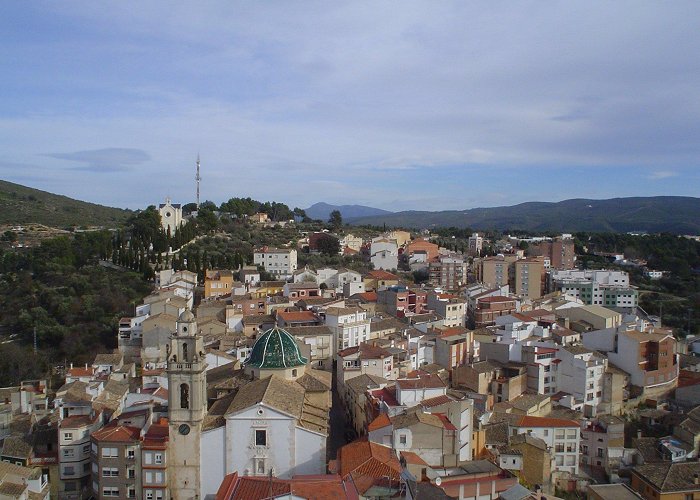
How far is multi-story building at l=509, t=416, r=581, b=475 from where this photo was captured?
84.8 feet

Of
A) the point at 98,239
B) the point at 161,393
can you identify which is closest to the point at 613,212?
the point at 98,239

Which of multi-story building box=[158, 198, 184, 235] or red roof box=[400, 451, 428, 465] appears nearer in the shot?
red roof box=[400, 451, 428, 465]

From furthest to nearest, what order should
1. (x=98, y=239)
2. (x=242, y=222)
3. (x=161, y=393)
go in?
(x=242, y=222) < (x=98, y=239) < (x=161, y=393)

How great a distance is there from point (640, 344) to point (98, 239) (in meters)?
44.8

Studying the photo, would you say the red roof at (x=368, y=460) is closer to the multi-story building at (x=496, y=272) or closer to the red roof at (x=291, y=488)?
the red roof at (x=291, y=488)

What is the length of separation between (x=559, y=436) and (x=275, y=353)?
1247 cm

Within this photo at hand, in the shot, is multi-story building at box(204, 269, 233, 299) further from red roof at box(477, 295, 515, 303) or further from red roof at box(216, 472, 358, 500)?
red roof at box(216, 472, 358, 500)

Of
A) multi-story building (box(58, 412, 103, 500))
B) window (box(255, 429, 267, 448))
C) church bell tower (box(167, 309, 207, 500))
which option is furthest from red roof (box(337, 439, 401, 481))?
multi-story building (box(58, 412, 103, 500))

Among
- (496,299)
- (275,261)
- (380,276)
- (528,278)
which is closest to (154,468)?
(496,299)

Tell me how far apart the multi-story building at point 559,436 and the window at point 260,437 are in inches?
438

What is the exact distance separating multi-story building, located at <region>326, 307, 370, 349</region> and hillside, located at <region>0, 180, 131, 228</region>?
2121 inches

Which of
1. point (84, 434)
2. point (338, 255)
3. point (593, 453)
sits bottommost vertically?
point (593, 453)

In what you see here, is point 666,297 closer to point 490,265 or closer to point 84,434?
point 490,265

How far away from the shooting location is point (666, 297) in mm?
58656
